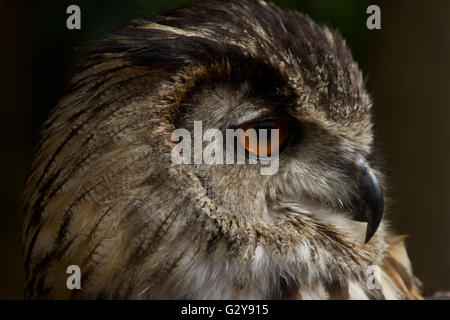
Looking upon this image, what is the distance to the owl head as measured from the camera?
1204 millimetres

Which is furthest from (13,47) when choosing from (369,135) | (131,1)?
(369,135)

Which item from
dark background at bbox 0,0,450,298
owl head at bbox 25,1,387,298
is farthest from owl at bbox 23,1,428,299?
dark background at bbox 0,0,450,298

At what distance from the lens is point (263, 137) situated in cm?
128

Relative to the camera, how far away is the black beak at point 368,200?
138cm

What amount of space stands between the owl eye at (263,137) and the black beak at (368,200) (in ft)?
0.78

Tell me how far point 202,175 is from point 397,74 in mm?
1720

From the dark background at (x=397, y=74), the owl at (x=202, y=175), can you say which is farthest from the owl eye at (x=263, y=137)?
the dark background at (x=397, y=74)

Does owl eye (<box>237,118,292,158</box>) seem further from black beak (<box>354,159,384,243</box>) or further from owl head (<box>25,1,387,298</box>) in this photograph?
black beak (<box>354,159,384,243</box>)

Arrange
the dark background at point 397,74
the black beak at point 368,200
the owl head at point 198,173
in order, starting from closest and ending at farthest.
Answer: the owl head at point 198,173
the black beak at point 368,200
the dark background at point 397,74

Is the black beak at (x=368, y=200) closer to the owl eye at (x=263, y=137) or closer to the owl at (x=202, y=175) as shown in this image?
the owl at (x=202, y=175)

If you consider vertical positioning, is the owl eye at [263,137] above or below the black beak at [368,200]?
above

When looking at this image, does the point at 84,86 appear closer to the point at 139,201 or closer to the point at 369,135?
the point at 139,201

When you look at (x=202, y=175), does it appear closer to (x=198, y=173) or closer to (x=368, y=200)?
(x=198, y=173)

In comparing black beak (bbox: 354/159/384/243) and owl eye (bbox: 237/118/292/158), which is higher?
owl eye (bbox: 237/118/292/158)
